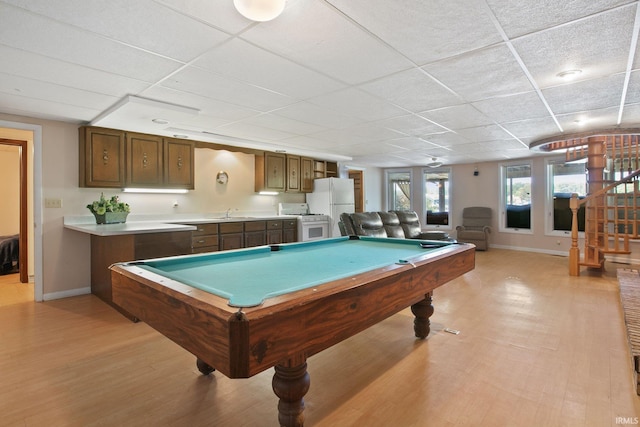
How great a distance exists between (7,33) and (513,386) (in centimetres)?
378

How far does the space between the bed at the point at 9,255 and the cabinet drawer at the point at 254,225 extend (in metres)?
3.93

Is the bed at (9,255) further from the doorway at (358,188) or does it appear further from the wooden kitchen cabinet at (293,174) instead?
the doorway at (358,188)

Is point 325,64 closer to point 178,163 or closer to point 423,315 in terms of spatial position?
point 423,315

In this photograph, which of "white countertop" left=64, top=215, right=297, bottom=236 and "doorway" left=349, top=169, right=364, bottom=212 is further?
"doorway" left=349, top=169, right=364, bottom=212

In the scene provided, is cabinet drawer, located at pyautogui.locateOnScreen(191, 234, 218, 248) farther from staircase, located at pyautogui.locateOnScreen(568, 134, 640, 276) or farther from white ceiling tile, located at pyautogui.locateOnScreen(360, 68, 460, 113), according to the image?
staircase, located at pyautogui.locateOnScreen(568, 134, 640, 276)

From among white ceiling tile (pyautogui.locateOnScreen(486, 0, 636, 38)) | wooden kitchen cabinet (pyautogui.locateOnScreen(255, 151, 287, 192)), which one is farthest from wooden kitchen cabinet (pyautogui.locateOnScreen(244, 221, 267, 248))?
white ceiling tile (pyautogui.locateOnScreen(486, 0, 636, 38))

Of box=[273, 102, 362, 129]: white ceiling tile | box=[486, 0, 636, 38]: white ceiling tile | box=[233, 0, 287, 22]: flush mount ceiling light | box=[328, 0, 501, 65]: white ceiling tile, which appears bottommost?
box=[233, 0, 287, 22]: flush mount ceiling light

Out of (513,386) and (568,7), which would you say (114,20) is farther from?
(513,386)

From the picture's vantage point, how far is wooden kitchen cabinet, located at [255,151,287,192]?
615 cm

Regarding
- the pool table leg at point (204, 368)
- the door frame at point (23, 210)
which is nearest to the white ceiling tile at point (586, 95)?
the pool table leg at point (204, 368)

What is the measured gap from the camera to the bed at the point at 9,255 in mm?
5267

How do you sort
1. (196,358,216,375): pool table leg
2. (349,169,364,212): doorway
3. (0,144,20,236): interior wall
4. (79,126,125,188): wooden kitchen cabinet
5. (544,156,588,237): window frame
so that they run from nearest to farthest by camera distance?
(196,358,216,375): pool table leg
(79,126,125,188): wooden kitchen cabinet
(0,144,20,236): interior wall
(544,156,588,237): window frame
(349,169,364,212): doorway

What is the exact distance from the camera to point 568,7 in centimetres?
173

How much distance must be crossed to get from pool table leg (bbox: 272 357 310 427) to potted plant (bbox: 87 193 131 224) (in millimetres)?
3750
